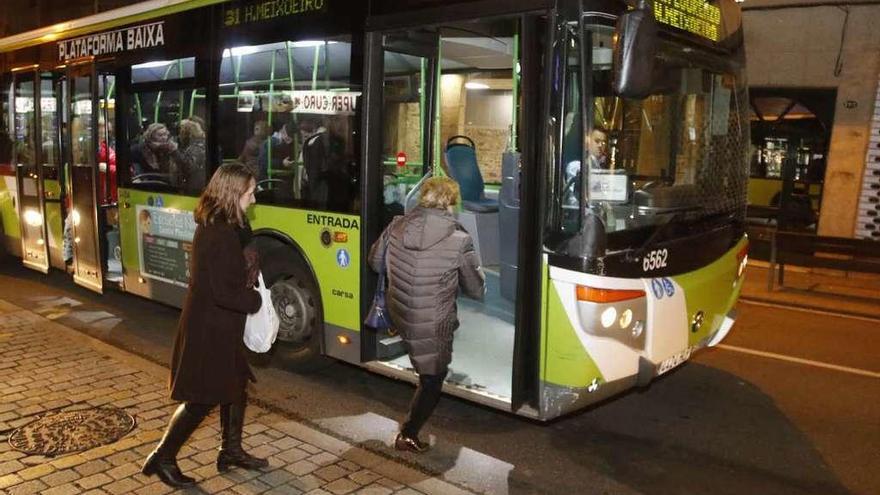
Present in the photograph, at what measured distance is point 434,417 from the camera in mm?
5426

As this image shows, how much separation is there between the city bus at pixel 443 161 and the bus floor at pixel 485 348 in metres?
0.03

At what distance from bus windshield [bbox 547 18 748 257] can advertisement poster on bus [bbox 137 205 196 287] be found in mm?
3809

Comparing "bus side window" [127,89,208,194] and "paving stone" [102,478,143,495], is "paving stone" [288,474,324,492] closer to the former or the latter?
"paving stone" [102,478,143,495]

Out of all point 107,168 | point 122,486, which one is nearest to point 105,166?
point 107,168

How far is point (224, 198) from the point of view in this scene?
3.81m

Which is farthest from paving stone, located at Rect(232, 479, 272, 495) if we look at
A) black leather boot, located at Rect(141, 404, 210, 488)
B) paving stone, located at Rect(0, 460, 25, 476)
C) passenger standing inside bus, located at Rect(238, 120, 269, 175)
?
passenger standing inside bus, located at Rect(238, 120, 269, 175)

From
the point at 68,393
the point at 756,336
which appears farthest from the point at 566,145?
the point at 756,336

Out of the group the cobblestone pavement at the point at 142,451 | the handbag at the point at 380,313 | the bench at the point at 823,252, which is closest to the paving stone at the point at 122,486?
the cobblestone pavement at the point at 142,451

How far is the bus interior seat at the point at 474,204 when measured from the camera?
23.5 ft

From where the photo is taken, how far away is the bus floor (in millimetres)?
4992

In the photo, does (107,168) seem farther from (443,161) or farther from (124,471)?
(124,471)

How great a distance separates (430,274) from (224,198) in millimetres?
1193

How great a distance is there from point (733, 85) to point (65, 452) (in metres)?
4.99

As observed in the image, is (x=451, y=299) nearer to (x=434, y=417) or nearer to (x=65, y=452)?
(x=434, y=417)
